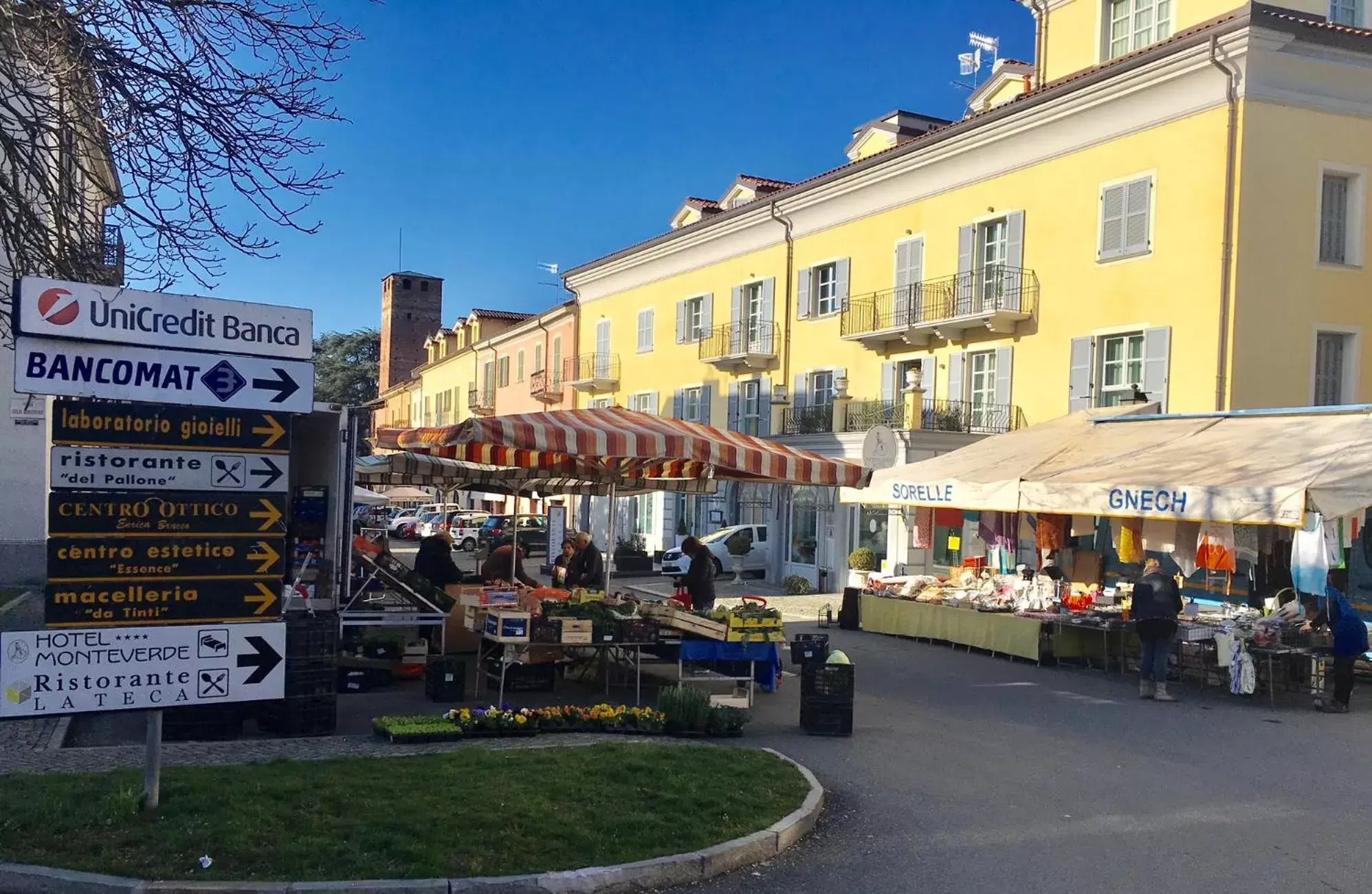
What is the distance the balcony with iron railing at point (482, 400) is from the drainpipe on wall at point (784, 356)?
2501 centimetres

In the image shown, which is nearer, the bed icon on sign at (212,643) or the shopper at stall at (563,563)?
the bed icon on sign at (212,643)

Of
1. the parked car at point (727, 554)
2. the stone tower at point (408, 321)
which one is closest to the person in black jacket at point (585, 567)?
the parked car at point (727, 554)

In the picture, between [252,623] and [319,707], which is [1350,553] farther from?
[252,623]

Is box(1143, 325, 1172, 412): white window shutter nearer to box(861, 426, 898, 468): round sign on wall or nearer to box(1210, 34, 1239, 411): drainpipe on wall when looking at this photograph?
box(1210, 34, 1239, 411): drainpipe on wall

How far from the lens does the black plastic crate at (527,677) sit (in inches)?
482

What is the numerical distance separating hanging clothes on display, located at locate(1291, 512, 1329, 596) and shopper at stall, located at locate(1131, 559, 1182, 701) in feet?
4.36

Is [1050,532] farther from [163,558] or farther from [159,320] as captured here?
[159,320]

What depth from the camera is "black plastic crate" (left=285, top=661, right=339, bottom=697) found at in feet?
30.7

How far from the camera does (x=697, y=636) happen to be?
11.9m

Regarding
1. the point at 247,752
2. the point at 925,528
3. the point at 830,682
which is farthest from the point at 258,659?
the point at 925,528

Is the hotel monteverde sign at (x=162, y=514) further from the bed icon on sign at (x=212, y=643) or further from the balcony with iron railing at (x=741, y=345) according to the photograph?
the balcony with iron railing at (x=741, y=345)

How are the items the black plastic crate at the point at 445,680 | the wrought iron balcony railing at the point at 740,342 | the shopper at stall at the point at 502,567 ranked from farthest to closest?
the wrought iron balcony railing at the point at 740,342 < the shopper at stall at the point at 502,567 < the black plastic crate at the point at 445,680

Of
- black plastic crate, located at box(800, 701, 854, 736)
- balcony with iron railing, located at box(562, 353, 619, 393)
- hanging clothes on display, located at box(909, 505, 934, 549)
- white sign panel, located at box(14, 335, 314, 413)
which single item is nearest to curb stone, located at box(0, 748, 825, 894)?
white sign panel, located at box(14, 335, 314, 413)

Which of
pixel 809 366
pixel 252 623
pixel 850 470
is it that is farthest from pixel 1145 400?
pixel 252 623
